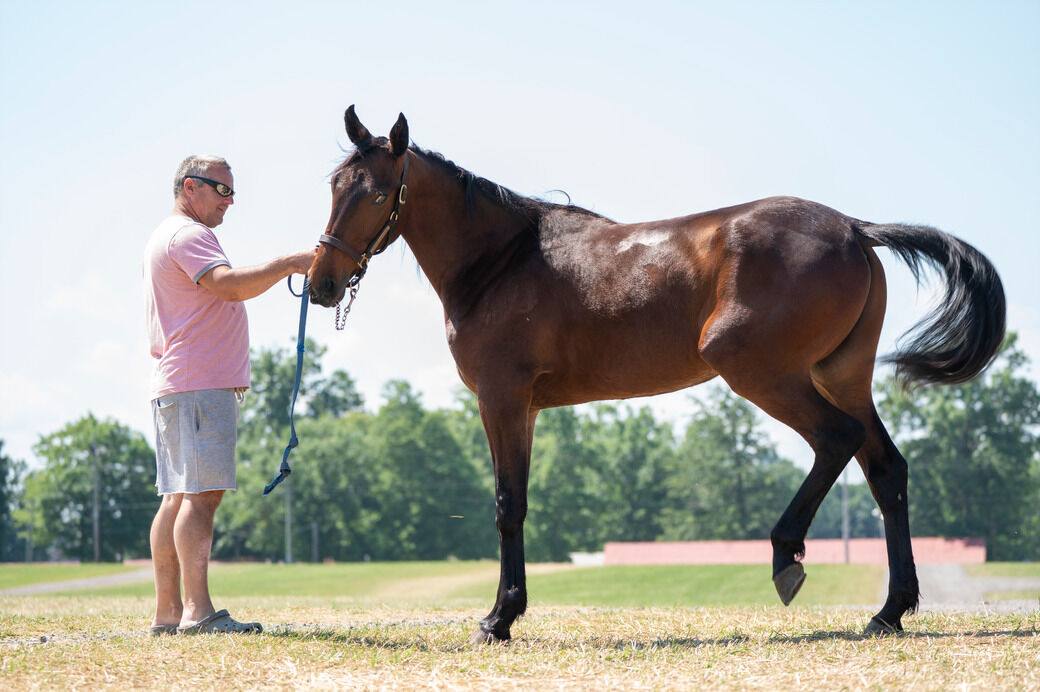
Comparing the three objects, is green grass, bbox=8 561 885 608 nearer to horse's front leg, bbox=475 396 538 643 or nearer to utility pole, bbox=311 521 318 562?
horse's front leg, bbox=475 396 538 643

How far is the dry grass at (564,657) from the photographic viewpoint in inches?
162

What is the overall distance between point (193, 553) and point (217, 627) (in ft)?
1.55

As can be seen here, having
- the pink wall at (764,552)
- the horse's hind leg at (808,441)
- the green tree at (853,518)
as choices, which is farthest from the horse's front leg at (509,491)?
the green tree at (853,518)

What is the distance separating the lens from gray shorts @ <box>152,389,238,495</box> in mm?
5930

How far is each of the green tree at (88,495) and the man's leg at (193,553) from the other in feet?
263

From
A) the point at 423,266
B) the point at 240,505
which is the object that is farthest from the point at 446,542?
the point at 423,266

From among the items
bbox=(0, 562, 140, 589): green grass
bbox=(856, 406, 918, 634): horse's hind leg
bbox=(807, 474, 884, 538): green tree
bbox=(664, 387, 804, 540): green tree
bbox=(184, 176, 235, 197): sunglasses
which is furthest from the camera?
bbox=(807, 474, 884, 538): green tree

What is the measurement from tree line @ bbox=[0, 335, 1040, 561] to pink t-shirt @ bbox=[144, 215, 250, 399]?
7448cm

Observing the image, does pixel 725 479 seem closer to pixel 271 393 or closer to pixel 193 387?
pixel 271 393

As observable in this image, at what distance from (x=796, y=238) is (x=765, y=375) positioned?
77 centimetres

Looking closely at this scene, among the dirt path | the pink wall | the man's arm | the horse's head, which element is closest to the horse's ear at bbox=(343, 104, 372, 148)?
the horse's head

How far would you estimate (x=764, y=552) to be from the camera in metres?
59.3

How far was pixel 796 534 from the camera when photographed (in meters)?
5.00

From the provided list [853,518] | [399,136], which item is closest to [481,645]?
[399,136]
